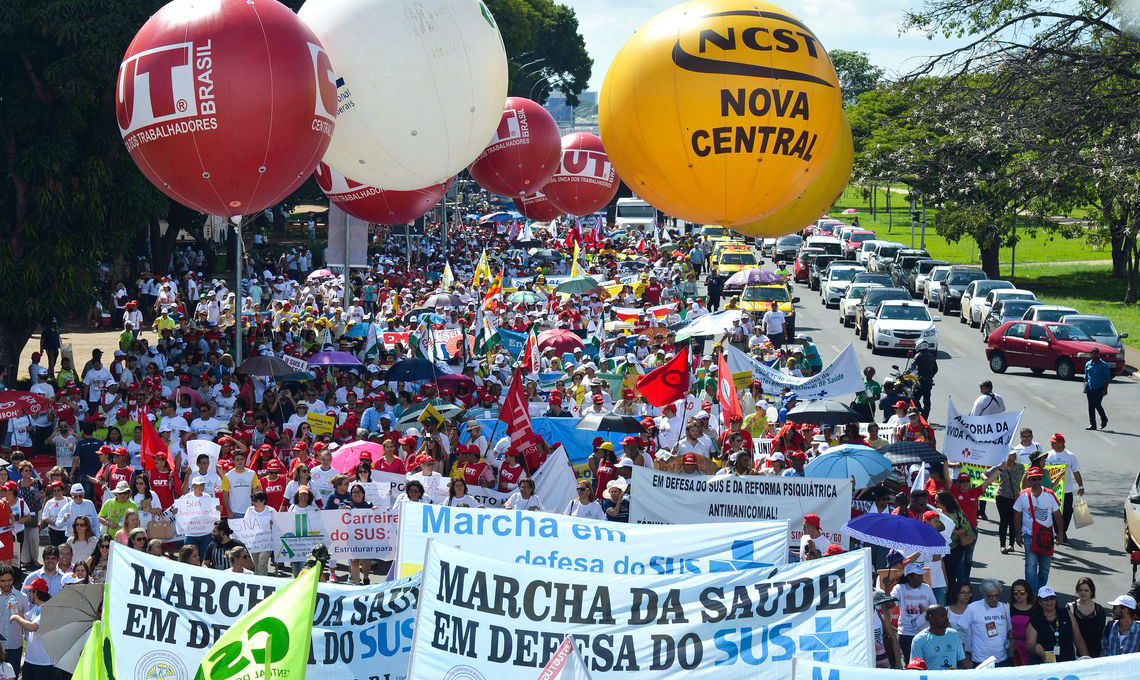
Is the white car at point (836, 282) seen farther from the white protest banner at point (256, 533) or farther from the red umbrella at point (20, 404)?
the white protest banner at point (256, 533)

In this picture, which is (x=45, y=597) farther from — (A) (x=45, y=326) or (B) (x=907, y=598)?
(A) (x=45, y=326)

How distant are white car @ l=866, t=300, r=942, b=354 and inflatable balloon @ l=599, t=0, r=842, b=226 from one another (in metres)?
20.1

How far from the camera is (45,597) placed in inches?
455

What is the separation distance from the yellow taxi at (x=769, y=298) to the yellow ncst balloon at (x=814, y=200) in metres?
16.4

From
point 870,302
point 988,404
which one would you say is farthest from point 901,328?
point 988,404

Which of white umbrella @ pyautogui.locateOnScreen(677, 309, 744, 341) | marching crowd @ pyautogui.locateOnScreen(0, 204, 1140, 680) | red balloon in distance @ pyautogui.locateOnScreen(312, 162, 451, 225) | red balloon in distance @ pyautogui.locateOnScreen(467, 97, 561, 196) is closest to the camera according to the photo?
marching crowd @ pyautogui.locateOnScreen(0, 204, 1140, 680)

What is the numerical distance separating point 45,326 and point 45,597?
629 inches

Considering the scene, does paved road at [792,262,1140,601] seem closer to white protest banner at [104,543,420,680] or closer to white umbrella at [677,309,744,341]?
white umbrella at [677,309,744,341]

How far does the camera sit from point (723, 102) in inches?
541

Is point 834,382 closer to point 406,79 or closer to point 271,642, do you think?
point 406,79

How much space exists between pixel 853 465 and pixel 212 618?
760 cm

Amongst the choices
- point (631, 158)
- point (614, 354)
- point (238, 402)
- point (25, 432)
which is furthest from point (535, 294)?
point (631, 158)

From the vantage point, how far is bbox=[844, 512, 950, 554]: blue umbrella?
39.4 feet

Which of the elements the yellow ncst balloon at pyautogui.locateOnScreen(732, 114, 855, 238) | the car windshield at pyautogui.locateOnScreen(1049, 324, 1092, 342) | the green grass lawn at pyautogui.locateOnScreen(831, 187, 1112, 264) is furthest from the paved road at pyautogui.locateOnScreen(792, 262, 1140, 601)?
the green grass lawn at pyautogui.locateOnScreen(831, 187, 1112, 264)
